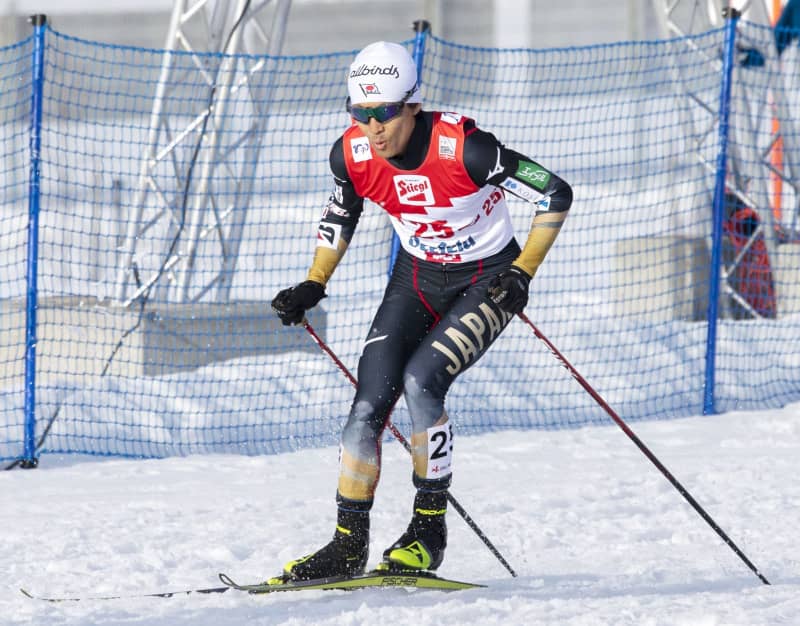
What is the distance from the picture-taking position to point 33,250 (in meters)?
7.25

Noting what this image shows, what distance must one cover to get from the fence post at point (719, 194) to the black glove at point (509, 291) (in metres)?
4.70

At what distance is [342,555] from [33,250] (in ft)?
12.1

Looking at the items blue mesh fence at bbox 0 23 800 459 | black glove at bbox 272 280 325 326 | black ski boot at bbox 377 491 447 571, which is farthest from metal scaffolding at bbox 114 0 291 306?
black ski boot at bbox 377 491 447 571

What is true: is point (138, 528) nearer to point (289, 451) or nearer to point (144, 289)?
point (289, 451)

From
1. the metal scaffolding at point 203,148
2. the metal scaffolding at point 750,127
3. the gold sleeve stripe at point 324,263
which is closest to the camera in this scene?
the gold sleeve stripe at point 324,263

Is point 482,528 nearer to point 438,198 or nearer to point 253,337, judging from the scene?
point 438,198

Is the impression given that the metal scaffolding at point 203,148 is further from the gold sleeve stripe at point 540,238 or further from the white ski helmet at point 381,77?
the gold sleeve stripe at point 540,238

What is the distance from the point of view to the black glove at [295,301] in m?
4.65

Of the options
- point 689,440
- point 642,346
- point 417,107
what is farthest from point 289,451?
point 417,107

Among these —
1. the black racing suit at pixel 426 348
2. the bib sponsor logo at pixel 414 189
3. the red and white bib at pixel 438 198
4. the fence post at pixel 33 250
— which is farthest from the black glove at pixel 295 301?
the fence post at pixel 33 250

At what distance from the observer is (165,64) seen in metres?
9.37

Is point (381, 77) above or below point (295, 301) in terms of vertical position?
above

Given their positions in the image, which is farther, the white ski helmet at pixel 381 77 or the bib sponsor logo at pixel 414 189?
the bib sponsor logo at pixel 414 189

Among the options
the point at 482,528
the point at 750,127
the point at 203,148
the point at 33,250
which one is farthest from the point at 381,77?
the point at 750,127
